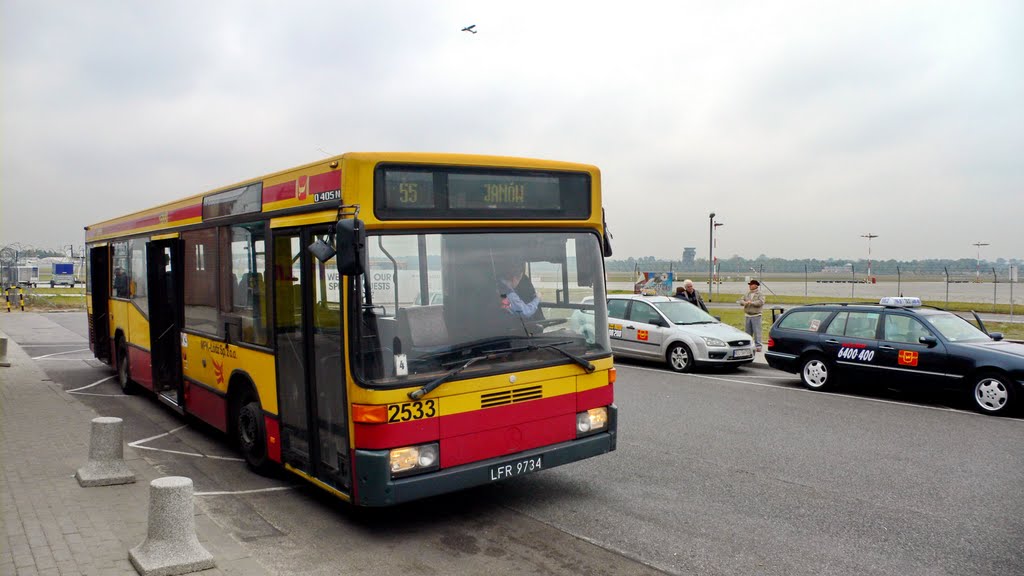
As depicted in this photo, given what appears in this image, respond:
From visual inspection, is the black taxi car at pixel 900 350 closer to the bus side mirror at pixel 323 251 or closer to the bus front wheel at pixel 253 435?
the bus front wheel at pixel 253 435

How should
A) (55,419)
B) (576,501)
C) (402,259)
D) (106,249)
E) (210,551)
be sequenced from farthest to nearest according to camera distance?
(106,249), (55,419), (576,501), (402,259), (210,551)

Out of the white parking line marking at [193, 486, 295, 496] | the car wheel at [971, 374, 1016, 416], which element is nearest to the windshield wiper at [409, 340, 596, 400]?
the white parking line marking at [193, 486, 295, 496]

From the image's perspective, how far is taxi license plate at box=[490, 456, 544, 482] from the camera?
5766 millimetres

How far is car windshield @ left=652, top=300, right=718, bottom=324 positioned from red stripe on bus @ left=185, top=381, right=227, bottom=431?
964 centimetres

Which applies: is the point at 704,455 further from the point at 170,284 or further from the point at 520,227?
the point at 170,284

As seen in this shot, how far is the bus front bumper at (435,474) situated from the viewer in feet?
17.4

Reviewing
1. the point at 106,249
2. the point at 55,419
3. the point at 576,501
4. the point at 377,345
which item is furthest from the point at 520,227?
the point at 106,249

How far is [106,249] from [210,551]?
370 inches

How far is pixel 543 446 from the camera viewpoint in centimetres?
610

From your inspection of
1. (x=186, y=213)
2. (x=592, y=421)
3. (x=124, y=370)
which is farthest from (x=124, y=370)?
(x=592, y=421)

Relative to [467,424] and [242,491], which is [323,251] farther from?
[242,491]

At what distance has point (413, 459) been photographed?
5.43 metres

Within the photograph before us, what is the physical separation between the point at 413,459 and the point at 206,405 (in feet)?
13.4

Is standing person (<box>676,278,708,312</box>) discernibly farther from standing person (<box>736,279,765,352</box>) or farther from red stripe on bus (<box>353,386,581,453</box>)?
red stripe on bus (<box>353,386,581,453</box>)
